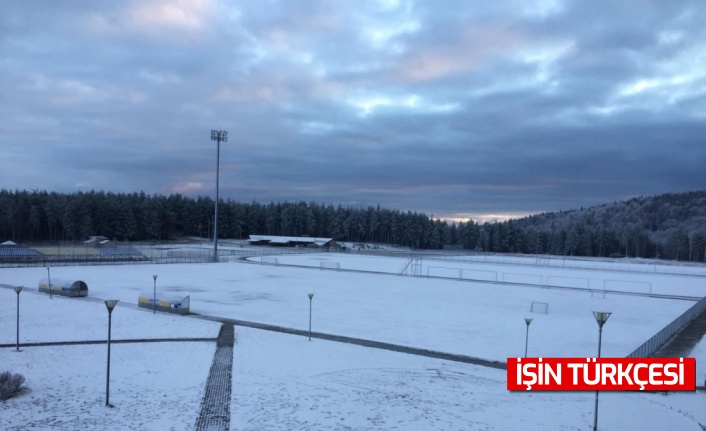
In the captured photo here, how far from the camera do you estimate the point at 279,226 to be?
151 m

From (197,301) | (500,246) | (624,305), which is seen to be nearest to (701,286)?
(624,305)

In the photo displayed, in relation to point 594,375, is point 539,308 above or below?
below

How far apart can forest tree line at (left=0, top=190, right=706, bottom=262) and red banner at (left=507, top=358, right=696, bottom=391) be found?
10562cm

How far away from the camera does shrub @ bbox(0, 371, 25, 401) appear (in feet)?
46.4

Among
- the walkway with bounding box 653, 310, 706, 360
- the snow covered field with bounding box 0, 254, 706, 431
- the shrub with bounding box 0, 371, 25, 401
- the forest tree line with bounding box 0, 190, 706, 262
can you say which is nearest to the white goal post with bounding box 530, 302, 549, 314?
the snow covered field with bounding box 0, 254, 706, 431

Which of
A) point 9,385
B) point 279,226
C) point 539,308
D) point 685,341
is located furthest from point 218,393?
point 279,226

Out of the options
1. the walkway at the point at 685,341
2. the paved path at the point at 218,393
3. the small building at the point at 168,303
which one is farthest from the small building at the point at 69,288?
the walkway at the point at 685,341

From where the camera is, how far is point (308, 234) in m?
149

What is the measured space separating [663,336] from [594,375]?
9031mm

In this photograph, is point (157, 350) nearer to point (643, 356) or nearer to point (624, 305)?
point (643, 356)

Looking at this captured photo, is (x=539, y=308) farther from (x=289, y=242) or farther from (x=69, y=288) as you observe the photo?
(x=289, y=242)

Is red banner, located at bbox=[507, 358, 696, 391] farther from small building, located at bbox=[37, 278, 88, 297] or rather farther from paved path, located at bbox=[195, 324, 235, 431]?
small building, located at bbox=[37, 278, 88, 297]

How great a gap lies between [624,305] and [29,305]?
39.2 meters

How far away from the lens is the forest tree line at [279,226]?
110 metres
